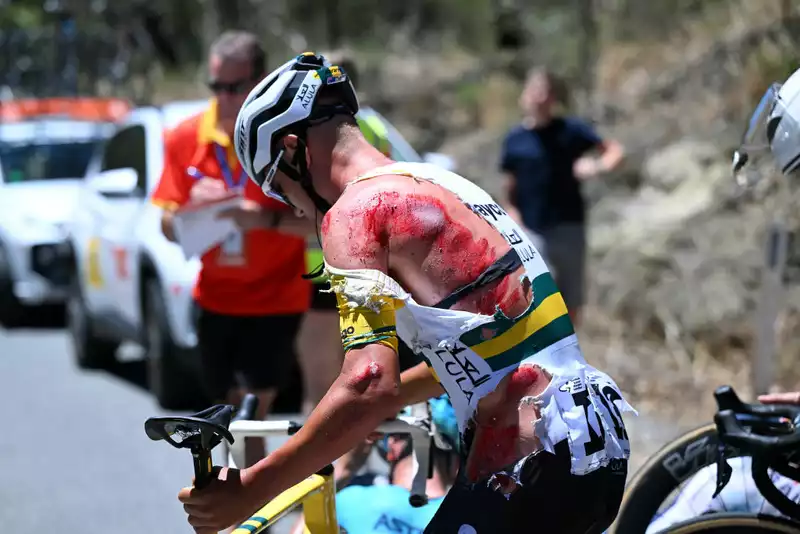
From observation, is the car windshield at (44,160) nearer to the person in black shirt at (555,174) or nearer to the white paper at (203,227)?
the person in black shirt at (555,174)

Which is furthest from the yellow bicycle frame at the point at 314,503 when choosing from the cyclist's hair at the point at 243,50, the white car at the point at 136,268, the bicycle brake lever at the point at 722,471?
the white car at the point at 136,268

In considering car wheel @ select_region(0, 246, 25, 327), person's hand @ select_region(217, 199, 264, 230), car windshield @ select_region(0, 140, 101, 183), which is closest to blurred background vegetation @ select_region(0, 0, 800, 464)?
person's hand @ select_region(217, 199, 264, 230)

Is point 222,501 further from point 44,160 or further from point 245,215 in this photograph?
point 44,160

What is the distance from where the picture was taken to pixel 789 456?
3004 millimetres

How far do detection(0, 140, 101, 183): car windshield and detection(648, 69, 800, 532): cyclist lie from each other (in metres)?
9.95

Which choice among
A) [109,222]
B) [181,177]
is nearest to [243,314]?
[181,177]

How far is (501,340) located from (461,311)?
4.2 inches

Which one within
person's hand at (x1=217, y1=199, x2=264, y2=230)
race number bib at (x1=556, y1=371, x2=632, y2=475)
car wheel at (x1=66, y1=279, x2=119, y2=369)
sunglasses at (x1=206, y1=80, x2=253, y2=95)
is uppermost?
sunglasses at (x1=206, y1=80, x2=253, y2=95)

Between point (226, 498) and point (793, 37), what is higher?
point (793, 37)

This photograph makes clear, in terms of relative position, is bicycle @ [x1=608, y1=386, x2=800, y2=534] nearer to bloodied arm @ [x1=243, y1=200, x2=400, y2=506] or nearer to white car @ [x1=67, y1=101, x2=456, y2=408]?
bloodied arm @ [x1=243, y1=200, x2=400, y2=506]

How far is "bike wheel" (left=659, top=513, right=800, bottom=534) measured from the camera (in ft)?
9.82

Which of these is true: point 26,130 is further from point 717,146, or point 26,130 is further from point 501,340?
point 501,340

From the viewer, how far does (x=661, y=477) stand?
11.2ft

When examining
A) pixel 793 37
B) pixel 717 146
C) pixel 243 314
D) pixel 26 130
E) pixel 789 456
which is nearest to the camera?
pixel 789 456
